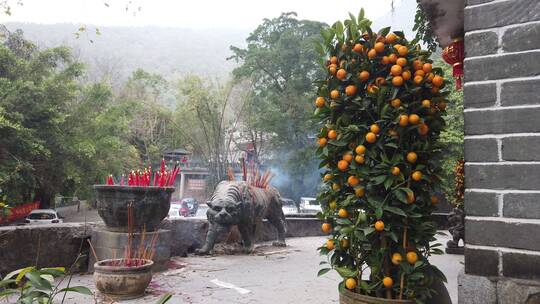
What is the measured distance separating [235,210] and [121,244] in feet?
7.39

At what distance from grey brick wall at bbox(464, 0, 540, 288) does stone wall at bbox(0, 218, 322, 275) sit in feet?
12.7

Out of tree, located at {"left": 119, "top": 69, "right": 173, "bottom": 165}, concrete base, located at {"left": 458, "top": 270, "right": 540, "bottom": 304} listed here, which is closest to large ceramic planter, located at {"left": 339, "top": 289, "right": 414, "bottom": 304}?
concrete base, located at {"left": 458, "top": 270, "right": 540, "bottom": 304}

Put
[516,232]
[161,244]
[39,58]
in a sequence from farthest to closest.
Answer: [39,58] < [161,244] < [516,232]

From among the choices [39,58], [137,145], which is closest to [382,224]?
[39,58]

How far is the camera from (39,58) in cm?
1672

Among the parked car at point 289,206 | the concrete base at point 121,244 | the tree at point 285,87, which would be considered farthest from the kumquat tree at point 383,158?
the tree at point 285,87

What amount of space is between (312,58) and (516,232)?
24.6 metres

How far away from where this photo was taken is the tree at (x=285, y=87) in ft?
82.3

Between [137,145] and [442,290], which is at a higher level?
[137,145]

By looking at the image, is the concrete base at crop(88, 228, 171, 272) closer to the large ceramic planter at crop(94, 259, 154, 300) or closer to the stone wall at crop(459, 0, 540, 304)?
Answer: the large ceramic planter at crop(94, 259, 154, 300)

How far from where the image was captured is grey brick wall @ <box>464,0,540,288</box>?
1.94m

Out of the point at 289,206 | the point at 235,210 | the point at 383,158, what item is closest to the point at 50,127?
the point at 235,210

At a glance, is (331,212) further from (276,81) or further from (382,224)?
(276,81)

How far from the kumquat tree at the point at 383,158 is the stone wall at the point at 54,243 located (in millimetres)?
3100
